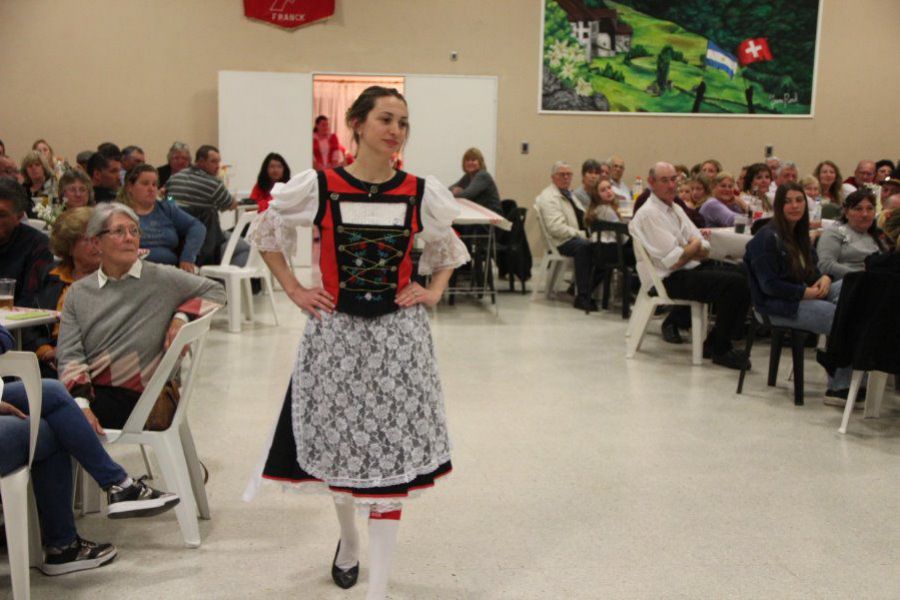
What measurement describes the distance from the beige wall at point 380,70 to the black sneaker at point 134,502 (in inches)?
298

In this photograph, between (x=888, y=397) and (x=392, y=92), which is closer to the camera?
(x=392, y=92)

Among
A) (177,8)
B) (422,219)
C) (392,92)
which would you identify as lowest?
(422,219)

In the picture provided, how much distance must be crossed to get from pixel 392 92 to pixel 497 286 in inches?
251

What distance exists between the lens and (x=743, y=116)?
33.2 ft

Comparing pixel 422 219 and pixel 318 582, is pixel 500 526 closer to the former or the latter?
pixel 318 582

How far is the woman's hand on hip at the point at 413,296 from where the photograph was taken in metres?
2.38

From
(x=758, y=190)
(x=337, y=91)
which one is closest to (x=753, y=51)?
(x=758, y=190)

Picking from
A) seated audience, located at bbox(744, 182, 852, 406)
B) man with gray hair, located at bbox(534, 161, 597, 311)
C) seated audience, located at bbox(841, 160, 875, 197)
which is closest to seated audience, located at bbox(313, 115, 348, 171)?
man with gray hair, located at bbox(534, 161, 597, 311)

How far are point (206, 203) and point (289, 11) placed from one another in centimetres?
369

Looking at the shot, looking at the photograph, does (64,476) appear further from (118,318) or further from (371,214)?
(371,214)

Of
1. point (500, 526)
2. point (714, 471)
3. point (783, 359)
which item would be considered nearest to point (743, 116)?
point (783, 359)

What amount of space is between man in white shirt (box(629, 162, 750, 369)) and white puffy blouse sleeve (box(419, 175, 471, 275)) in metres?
3.27

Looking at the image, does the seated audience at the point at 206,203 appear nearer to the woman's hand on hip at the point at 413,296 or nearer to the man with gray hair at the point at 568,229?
the man with gray hair at the point at 568,229

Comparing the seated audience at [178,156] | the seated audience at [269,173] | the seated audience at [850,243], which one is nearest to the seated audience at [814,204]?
the seated audience at [850,243]
